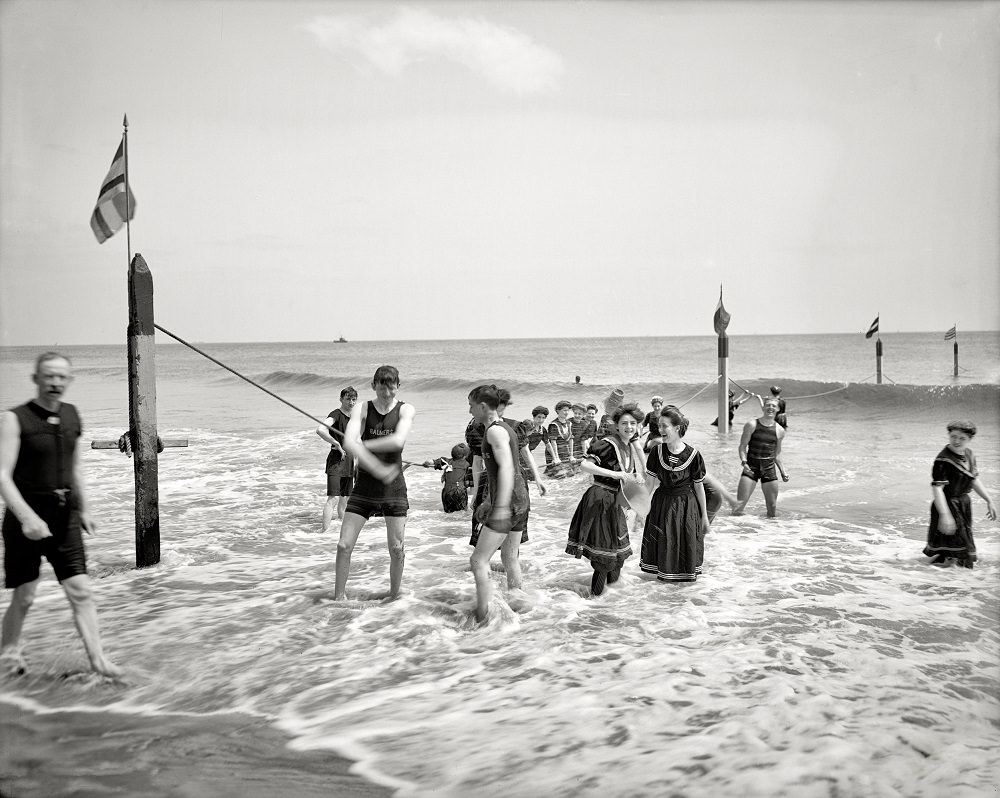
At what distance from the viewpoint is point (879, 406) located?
28.5 metres

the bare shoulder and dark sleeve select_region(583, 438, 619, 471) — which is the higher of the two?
the bare shoulder

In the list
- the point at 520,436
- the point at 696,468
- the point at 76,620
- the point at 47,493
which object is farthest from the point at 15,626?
the point at 696,468

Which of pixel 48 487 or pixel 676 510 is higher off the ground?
pixel 48 487

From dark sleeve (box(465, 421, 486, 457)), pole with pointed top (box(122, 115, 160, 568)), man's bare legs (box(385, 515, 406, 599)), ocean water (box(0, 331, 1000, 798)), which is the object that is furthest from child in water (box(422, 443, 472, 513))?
man's bare legs (box(385, 515, 406, 599))

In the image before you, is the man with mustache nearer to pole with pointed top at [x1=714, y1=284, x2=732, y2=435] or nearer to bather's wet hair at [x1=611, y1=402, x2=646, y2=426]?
bather's wet hair at [x1=611, y1=402, x2=646, y2=426]

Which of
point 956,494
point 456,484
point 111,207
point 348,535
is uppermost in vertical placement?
point 111,207

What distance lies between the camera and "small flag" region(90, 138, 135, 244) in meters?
7.94

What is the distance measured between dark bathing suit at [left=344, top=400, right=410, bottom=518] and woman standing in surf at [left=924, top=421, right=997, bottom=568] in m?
4.85

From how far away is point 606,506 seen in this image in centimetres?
646

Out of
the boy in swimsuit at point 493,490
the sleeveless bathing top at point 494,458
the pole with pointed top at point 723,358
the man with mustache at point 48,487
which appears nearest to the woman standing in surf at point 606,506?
the boy in swimsuit at point 493,490

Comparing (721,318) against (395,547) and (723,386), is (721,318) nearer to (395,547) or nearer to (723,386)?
(723,386)

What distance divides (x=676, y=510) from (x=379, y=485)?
260 cm

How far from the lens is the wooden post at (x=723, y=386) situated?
17844 millimetres

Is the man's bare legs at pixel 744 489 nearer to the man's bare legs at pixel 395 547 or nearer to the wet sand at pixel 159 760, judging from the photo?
the man's bare legs at pixel 395 547
